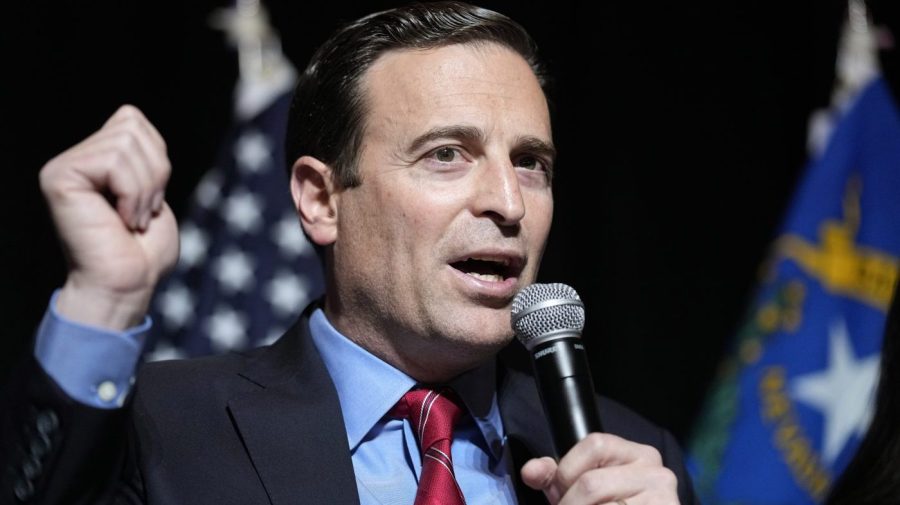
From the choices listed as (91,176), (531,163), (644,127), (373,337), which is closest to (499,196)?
(531,163)

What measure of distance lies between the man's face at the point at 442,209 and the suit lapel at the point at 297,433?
5.2 inches

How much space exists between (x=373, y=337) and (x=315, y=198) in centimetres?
29

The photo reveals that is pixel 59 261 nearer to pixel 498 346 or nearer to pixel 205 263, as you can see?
pixel 205 263

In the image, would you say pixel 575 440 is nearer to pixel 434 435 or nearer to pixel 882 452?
pixel 434 435

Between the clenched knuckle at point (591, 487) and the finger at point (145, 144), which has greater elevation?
the finger at point (145, 144)

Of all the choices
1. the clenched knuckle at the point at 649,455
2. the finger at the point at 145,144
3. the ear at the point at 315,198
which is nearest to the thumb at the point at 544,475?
the clenched knuckle at the point at 649,455

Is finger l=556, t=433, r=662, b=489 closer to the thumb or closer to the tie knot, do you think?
the thumb

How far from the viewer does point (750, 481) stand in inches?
122

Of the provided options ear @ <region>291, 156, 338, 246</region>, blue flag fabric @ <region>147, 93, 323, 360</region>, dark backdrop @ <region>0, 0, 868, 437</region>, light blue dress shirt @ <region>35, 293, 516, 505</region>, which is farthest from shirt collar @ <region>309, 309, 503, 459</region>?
dark backdrop @ <region>0, 0, 868, 437</region>

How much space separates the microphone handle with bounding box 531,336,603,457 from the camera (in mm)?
1409

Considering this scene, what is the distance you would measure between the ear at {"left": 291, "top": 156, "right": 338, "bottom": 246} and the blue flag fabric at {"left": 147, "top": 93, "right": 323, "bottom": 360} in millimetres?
898

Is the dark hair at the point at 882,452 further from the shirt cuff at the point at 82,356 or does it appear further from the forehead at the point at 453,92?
the shirt cuff at the point at 82,356

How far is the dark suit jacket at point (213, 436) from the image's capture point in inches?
53.4

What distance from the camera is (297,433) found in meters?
1.74
